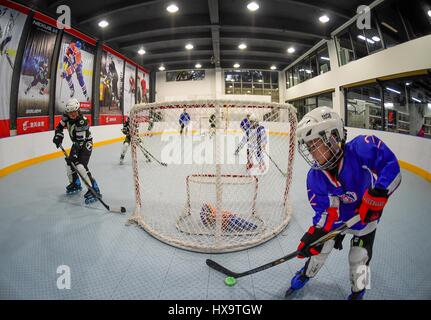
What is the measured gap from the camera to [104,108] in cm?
762

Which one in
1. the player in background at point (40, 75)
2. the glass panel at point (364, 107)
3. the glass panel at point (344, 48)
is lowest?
the glass panel at point (364, 107)

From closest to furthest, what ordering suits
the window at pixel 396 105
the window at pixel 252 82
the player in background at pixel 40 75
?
1. the window at pixel 396 105
2. the player in background at pixel 40 75
3. the window at pixel 252 82

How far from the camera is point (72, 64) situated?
5.95 m

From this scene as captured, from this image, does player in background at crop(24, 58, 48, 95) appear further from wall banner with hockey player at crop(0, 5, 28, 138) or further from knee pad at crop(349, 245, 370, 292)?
knee pad at crop(349, 245, 370, 292)

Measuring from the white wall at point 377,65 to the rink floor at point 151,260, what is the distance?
3153mm

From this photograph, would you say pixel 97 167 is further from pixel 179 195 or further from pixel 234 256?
pixel 234 256

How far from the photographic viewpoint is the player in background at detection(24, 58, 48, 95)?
15.5 feet

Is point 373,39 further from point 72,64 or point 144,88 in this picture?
point 144,88

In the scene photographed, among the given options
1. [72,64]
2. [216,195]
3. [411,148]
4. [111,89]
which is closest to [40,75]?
[72,64]

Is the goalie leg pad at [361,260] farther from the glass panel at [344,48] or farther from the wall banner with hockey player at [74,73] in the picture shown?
the glass panel at [344,48]

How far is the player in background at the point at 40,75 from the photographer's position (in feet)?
15.5

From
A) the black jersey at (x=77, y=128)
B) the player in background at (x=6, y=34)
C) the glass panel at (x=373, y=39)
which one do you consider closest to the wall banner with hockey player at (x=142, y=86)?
the player in background at (x=6, y=34)

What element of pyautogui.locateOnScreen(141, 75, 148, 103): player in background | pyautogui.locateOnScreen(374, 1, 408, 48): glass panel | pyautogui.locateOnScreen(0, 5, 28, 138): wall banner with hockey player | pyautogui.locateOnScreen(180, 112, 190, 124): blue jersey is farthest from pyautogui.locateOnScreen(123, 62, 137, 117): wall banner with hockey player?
pyautogui.locateOnScreen(374, 1, 408, 48): glass panel

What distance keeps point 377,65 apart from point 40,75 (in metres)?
7.88
